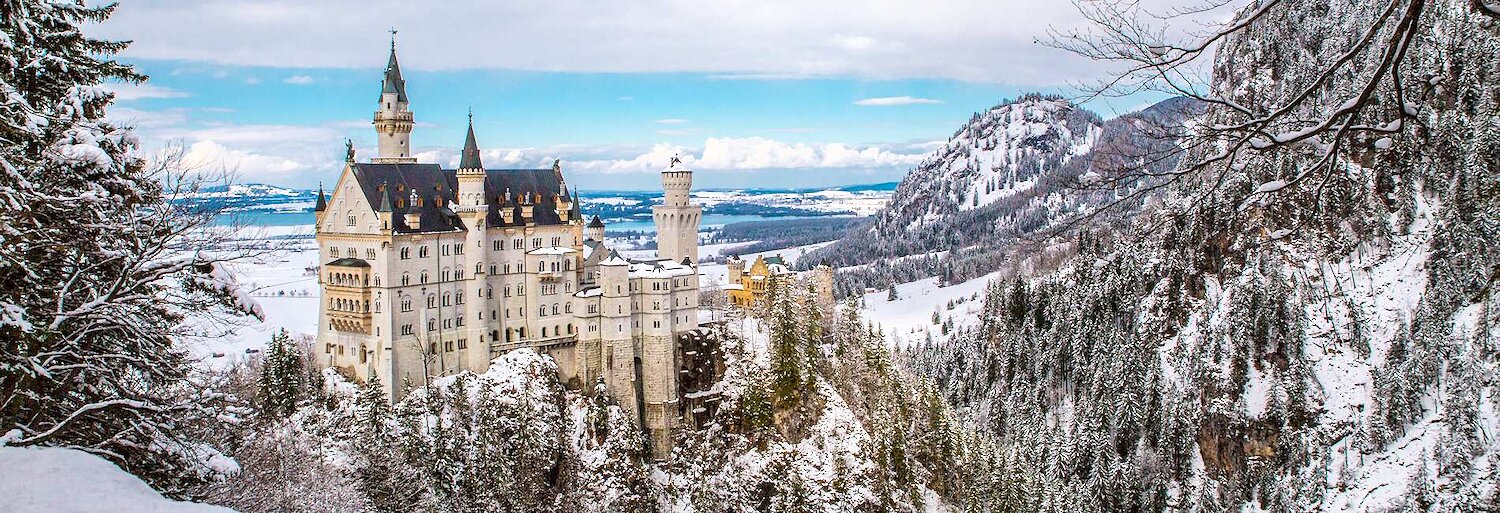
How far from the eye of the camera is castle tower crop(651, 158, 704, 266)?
83438 mm

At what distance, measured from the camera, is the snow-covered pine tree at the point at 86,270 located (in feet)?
66.5

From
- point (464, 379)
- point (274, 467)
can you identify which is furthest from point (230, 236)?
point (464, 379)

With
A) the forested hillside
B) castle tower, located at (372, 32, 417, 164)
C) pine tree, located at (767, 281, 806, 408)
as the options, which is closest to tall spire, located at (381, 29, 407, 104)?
castle tower, located at (372, 32, 417, 164)

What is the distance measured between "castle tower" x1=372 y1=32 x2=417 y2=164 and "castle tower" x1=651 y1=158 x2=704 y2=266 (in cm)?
2145

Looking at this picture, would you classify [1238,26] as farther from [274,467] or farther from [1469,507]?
[1469,507]

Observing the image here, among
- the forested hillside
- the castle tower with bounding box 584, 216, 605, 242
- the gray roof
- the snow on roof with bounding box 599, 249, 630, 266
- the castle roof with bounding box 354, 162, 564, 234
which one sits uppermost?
the castle roof with bounding box 354, 162, 564, 234

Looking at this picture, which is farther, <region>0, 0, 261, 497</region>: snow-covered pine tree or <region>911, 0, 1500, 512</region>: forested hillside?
<region>911, 0, 1500, 512</region>: forested hillside

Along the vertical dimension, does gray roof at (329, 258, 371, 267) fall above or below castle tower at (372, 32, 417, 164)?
below

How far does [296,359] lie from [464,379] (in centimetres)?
1114

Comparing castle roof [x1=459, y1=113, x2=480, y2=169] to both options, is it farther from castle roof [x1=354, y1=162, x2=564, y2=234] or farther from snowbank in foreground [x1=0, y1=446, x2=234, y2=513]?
snowbank in foreground [x1=0, y1=446, x2=234, y2=513]

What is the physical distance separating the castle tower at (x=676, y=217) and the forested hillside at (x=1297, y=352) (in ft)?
112

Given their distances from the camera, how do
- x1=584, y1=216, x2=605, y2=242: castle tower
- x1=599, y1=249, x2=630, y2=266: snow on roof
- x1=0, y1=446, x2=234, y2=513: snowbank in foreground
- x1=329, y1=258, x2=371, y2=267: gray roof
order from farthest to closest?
x1=584, y1=216, x2=605, y2=242: castle tower < x1=599, y1=249, x2=630, y2=266: snow on roof < x1=329, y1=258, x2=371, y2=267: gray roof < x1=0, y1=446, x2=234, y2=513: snowbank in foreground

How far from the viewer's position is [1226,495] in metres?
97.3

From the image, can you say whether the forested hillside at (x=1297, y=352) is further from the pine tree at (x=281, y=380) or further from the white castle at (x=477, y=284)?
the pine tree at (x=281, y=380)
